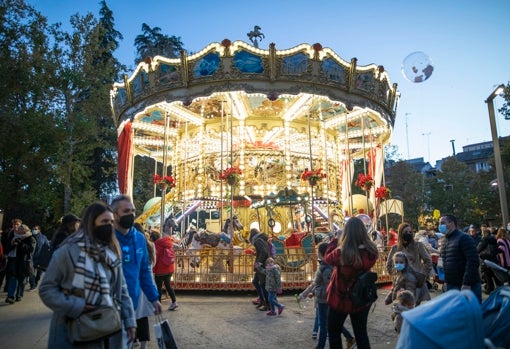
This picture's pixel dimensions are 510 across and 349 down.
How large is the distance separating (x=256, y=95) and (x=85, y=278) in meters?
11.1

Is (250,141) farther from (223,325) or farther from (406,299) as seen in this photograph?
(406,299)

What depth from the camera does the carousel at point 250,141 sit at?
38.5 ft

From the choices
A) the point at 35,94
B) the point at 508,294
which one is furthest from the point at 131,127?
the point at 508,294

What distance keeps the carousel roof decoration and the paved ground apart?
16.5 feet

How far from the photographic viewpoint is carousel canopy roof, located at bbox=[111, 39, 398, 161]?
40.3 feet

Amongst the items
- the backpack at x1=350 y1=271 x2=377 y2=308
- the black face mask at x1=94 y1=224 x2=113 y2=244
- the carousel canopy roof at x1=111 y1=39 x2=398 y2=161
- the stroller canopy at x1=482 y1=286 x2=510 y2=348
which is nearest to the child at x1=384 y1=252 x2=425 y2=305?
the backpack at x1=350 y1=271 x2=377 y2=308

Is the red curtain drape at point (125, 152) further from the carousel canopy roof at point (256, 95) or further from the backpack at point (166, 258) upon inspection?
the backpack at point (166, 258)

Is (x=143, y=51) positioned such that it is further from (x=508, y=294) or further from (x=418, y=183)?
(x=508, y=294)

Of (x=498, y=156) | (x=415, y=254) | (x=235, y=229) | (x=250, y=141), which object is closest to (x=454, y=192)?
(x=250, y=141)

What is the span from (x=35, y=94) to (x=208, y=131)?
27.6ft

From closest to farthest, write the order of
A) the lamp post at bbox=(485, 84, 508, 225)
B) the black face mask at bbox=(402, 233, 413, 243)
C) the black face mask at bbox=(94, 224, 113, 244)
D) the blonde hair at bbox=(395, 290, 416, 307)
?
the black face mask at bbox=(94, 224, 113, 244) → the blonde hair at bbox=(395, 290, 416, 307) → the black face mask at bbox=(402, 233, 413, 243) → the lamp post at bbox=(485, 84, 508, 225)

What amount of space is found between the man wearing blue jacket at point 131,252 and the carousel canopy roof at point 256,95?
29.9 feet

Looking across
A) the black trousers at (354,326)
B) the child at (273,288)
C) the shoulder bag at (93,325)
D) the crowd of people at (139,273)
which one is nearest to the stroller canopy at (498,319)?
the crowd of people at (139,273)

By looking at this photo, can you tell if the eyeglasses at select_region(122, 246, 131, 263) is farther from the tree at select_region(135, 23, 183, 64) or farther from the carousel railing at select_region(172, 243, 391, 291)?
the tree at select_region(135, 23, 183, 64)
